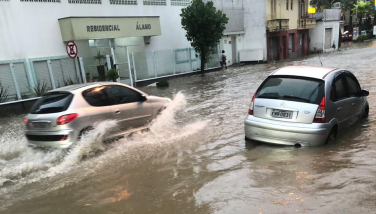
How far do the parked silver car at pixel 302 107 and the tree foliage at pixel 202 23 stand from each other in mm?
15277

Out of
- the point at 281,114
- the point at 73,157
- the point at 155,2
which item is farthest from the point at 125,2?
the point at 281,114

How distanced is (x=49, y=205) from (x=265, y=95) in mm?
4282

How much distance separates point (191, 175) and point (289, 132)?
199 cm

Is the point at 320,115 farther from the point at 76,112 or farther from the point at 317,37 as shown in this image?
the point at 317,37

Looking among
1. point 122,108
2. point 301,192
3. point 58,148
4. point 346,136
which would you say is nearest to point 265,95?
point 346,136

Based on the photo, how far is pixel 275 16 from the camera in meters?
31.1

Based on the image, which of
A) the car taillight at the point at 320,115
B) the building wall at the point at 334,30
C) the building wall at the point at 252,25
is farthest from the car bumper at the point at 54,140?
the building wall at the point at 334,30

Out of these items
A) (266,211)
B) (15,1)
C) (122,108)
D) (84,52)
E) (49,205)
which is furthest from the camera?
(84,52)

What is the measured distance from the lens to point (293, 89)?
5.74m

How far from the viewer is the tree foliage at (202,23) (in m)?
20.6

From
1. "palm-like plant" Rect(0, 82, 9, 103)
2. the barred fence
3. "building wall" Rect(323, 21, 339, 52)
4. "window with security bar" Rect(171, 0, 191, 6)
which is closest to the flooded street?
"palm-like plant" Rect(0, 82, 9, 103)

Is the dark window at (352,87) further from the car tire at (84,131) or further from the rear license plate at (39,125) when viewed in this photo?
the rear license plate at (39,125)

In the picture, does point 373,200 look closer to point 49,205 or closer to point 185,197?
point 185,197

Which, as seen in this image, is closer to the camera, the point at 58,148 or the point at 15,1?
the point at 58,148
